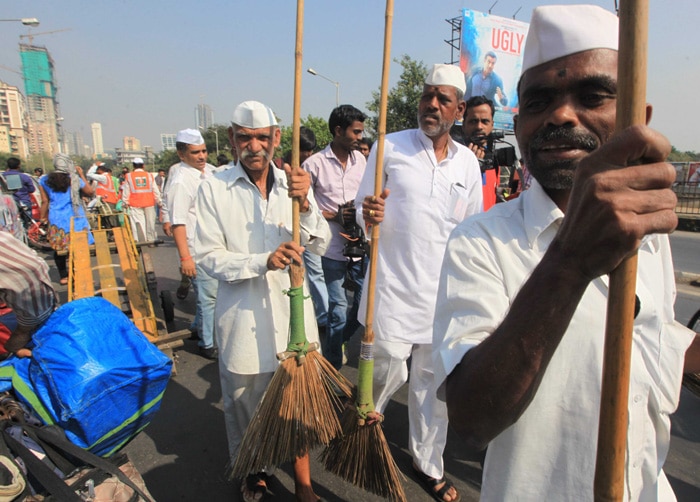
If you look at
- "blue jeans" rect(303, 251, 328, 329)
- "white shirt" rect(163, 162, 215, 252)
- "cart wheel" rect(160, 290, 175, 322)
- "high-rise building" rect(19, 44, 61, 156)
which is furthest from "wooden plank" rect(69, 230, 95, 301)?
"high-rise building" rect(19, 44, 61, 156)

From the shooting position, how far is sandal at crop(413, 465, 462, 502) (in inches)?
93.1

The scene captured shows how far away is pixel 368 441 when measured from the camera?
2.28m

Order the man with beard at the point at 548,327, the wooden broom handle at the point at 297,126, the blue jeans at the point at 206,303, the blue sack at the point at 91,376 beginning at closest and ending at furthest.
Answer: the man with beard at the point at 548,327 → the blue sack at the point at 91,376 → the wooden broom handle at the point at 297,126 → the blue jeans at the point at 206,303

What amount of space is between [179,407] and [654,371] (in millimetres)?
3244

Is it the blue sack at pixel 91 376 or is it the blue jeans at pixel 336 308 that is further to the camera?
the blue jeans at pixel 336 308

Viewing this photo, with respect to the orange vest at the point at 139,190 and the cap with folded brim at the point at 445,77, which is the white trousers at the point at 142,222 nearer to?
the orange vest at the point at 139,190

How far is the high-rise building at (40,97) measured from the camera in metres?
74.6

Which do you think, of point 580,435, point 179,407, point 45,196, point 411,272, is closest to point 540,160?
point 580,435

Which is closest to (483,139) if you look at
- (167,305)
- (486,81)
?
(167,305)

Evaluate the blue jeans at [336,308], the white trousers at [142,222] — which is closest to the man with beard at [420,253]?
the blue jeans at [336,308]

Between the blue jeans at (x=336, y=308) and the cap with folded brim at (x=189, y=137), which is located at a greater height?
the cap with folded brim at (x=189, y=137)

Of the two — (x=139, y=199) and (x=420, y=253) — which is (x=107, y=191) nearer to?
(x=139, y=199)

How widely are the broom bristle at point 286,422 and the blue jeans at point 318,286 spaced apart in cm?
163

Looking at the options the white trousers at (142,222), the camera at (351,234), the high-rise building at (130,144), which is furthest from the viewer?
the high-rise building at (130,144)
